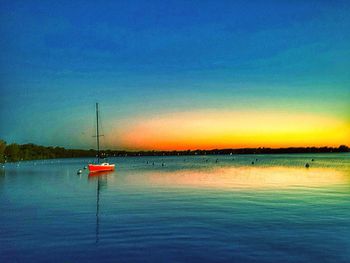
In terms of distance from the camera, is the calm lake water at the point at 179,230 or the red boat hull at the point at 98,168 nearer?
the calm lake water at the point at 179,230

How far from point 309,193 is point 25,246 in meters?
34.5

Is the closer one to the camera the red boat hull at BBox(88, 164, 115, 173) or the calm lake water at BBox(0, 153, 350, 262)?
the calm lake water at BBox(0, 153, 350, 262)

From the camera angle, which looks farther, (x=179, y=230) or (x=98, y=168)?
(x=98, y=168)

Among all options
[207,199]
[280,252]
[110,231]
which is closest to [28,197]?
[207,199]

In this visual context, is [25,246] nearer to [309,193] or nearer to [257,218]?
[257,218]

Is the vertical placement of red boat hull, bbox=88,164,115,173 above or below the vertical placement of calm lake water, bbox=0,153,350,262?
above

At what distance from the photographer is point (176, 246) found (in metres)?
21.0

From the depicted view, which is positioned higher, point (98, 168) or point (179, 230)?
point (98, 168)

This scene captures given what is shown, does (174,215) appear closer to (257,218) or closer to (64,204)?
(257,218)

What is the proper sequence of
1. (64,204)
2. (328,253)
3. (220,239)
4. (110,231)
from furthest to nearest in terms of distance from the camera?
1. (64,204)
2. (110,231)
3. (220,239)
4. (328,253)

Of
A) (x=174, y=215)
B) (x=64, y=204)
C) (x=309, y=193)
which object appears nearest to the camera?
(x=174, y=215)

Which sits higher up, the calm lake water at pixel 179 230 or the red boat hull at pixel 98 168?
the red boat hull at pixel 98 168

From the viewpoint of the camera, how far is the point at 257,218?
29266mm

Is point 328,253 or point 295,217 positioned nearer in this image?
point 328,253
